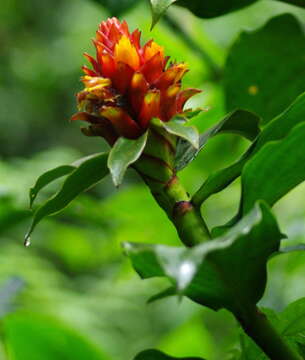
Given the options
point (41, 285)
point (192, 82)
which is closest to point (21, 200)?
point (192, 82)

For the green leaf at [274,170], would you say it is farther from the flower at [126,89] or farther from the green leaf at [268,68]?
the green leaf at [268,68]

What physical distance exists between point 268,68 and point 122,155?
0.48 meters

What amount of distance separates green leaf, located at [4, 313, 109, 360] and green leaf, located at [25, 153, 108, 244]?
22 cm

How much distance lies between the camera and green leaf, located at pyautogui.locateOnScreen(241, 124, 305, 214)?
1.67 feet

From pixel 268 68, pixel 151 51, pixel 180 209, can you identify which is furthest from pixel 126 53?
pixel 268 68

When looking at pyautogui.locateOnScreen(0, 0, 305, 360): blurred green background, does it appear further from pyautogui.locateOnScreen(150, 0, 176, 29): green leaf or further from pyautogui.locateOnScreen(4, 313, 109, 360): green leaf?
pyautogui.locateOnScreen(150, 0, 176, 29): green leaf

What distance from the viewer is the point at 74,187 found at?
0.57m

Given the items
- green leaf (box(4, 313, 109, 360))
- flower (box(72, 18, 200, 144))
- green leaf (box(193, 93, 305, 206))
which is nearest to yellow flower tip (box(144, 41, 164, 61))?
flower (box(72, 18, 200, 144))

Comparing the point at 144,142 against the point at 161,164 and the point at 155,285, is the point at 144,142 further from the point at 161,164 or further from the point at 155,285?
the point at 155,285

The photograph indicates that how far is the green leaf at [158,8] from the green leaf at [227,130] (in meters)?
0.10

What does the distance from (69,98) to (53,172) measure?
10.5ft

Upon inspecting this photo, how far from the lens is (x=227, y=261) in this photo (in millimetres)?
500

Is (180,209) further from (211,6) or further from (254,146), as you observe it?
(211,6)

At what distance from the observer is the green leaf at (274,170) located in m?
0.51
